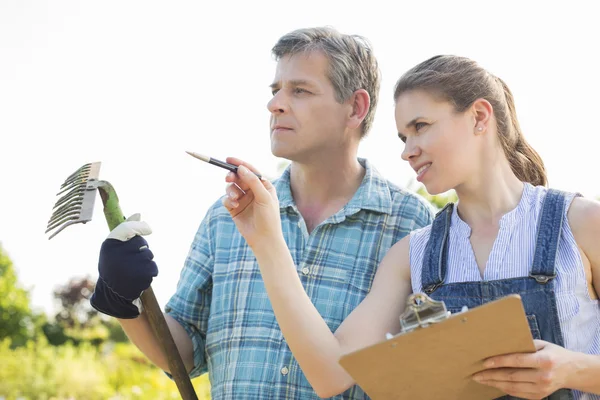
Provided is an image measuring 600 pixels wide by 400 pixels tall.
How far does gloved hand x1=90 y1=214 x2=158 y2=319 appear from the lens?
2502 millimetres

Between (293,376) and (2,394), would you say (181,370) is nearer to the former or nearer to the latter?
(293,376)

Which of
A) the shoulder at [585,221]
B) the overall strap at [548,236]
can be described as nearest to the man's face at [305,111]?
the overall strap at [548,236]

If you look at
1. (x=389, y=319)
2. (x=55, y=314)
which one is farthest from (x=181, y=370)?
(x=55, y=314)

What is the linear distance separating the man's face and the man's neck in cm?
8

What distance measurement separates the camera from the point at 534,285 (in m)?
2.13

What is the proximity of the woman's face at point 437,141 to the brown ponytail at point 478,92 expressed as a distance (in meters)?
0.04

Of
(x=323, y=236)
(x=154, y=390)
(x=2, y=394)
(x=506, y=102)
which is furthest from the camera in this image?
(x=2, y=394)

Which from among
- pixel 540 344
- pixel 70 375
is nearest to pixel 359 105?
pixel 540 344

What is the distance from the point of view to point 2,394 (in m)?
9.93

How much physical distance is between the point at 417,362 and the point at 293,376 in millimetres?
944

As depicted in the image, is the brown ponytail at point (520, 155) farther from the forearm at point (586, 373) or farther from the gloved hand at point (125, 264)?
the gloved hand at point (125, 264)

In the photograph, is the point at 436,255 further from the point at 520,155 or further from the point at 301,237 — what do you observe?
the point at 301,237

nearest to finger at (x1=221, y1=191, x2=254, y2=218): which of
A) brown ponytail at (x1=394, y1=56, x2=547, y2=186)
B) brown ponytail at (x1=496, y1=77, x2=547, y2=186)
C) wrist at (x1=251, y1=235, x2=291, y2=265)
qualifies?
wrist at (x1=251, y1=235, x2=291, y2=265)

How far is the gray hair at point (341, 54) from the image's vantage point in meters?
3.13
